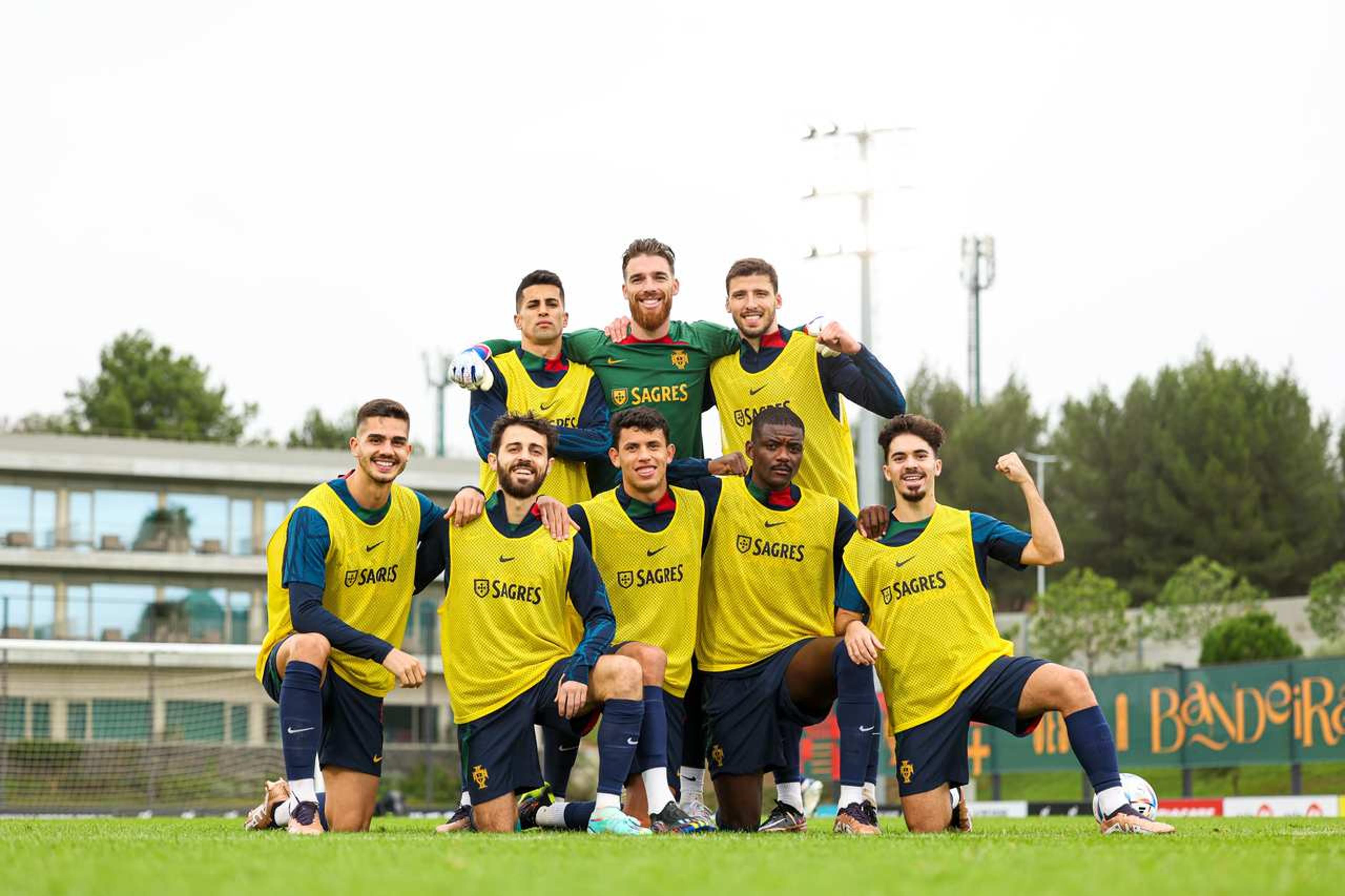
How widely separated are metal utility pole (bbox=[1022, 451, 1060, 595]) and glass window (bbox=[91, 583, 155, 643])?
26.5 metres

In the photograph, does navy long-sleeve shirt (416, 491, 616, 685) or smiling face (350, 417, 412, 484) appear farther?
smiling face (350, 417, 412, 484)

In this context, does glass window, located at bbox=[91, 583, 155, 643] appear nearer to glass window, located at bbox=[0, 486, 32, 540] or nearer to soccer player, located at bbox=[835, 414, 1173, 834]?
glass window, located at bbox=[0, 486, 32, 540]

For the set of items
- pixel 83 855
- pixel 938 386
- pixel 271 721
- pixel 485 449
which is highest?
pixel 938 386

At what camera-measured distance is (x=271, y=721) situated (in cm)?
3509

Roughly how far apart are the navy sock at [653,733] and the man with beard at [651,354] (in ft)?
4.80

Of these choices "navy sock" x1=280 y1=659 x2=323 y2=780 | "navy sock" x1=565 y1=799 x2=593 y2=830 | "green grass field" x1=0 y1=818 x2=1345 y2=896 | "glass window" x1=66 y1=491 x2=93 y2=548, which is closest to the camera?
"green grass field" x1=0 y1=818 x2=1345 y2=896

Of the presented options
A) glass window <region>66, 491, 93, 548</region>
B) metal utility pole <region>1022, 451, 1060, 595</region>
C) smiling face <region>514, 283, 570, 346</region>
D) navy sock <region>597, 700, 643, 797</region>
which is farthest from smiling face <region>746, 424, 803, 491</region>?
metal utility pole <region>1022, 451, 1060, 595</region>

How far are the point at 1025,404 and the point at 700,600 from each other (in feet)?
172

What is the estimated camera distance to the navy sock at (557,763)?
8180 millimetres

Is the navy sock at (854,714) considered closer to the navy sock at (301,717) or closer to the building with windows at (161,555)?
the navy sock at (301,717)

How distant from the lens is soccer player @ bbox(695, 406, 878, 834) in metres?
7.93

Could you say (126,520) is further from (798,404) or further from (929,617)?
(929,617)

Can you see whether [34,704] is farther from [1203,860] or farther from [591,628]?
[1203,860]

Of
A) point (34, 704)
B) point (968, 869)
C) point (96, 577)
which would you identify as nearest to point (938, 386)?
point (96, 577)
